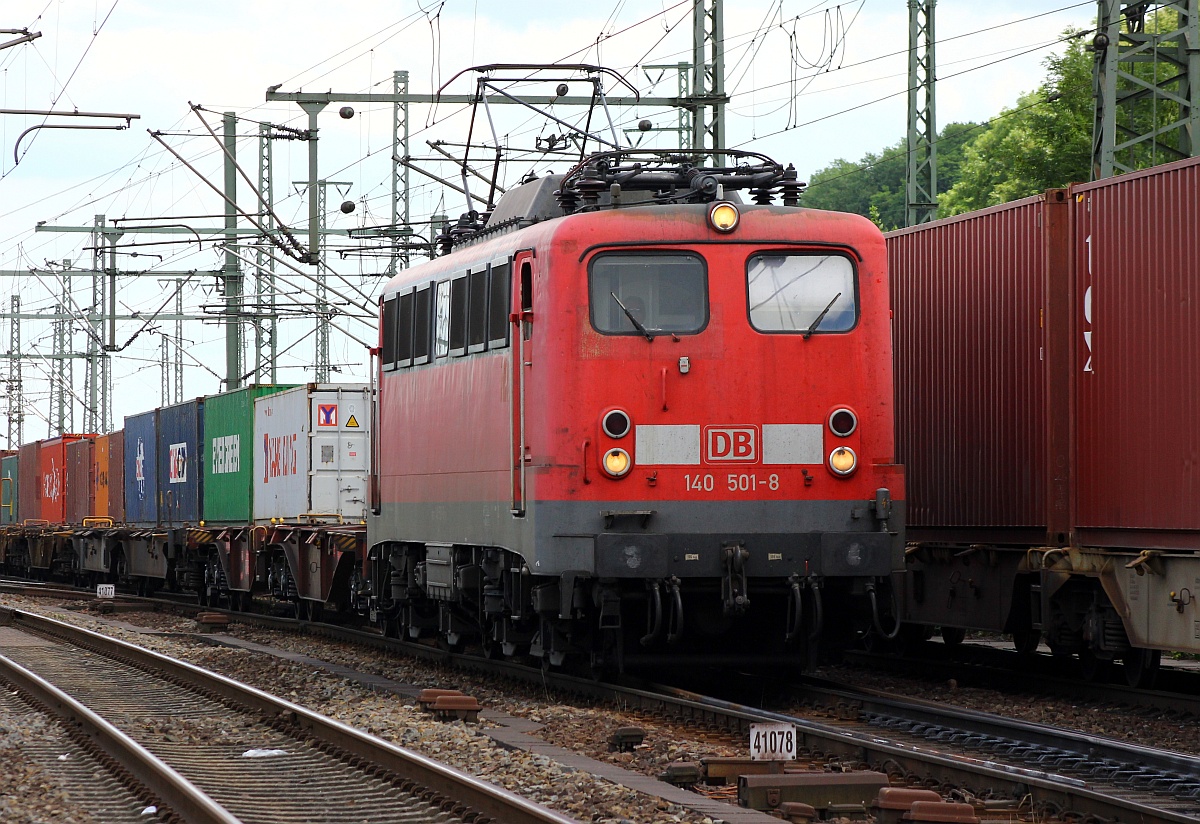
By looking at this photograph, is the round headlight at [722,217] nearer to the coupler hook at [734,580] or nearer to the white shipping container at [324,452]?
the coupler hook at [734,580]

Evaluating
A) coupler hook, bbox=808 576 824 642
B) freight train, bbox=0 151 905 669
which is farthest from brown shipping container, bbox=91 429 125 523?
coupler hook, bbox=808 576 824 642

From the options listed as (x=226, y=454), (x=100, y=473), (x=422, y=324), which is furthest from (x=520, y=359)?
(x=100, y=473)

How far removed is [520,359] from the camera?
41.7 ft

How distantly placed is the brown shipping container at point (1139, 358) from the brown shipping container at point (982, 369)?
1.03 feet

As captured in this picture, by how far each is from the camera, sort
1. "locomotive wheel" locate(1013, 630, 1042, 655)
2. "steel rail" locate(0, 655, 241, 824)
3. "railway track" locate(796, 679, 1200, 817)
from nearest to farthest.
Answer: "steel rail" locate(0, 655, 241, 824) → "railway track" locate(796, 679, 1200, 817) → "locomotive wheel" locate(1013, 630, 1042, 655)

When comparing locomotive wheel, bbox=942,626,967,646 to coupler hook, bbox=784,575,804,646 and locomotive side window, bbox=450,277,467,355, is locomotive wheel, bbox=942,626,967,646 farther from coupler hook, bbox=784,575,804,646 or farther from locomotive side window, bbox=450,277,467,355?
locomotive side window, bbox=450,277,467,355

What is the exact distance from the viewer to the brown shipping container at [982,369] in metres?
13.6

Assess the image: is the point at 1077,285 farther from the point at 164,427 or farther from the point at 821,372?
the point at 164,427

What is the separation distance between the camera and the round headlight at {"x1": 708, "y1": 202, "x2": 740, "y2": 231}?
40.6ft

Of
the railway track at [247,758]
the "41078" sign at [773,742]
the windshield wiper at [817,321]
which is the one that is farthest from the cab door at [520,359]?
the "41078" sign at [773,742]

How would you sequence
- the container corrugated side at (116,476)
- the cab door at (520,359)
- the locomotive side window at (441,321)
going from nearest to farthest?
the cab door at (520,359) < the locomotive side window at (441,321) < the container corrugated side at (116,476)

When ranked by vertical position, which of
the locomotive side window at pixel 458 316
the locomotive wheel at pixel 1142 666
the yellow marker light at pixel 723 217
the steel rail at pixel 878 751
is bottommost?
the steel rail at pixel 878 751

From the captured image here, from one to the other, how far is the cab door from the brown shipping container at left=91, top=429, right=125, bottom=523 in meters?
24.3

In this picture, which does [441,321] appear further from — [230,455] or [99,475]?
[99,475]
